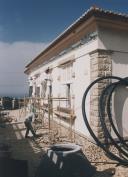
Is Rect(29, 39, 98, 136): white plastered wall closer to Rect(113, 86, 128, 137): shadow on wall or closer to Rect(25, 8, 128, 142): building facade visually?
Rect(25, 8, 128, 142): building facade

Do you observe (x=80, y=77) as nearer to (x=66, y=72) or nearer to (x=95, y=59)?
(x=95, y=59)

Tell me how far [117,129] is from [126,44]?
9.81 ft

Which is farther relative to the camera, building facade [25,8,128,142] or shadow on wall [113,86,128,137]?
shadow on wall [113,86,128,137]

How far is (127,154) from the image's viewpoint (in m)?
8.48

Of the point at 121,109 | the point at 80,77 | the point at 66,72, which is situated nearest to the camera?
the point at 121,109

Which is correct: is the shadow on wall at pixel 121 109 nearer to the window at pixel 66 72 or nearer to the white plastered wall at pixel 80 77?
the white plastered wall at pixel 80 77

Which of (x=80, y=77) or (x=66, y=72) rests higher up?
(x=66, y=72)

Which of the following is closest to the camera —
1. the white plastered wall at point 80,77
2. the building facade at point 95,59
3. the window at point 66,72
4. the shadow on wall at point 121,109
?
the building facade at point 95,59

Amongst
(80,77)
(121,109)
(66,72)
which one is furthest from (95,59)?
(66,72)

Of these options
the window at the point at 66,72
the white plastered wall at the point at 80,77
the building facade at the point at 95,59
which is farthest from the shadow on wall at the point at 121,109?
the window at the point at 66,72

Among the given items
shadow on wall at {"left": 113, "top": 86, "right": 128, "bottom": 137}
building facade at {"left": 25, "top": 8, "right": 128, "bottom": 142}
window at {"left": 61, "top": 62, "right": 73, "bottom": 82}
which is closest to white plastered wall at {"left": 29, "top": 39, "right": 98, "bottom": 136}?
building facade at {"left": 25, "top": 8, "right": 128, "bottom": 142}

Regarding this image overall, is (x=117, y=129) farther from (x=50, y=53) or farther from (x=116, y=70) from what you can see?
(x=50, y=53)

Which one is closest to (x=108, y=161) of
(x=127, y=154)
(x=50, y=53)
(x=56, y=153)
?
(x=127, y=154)

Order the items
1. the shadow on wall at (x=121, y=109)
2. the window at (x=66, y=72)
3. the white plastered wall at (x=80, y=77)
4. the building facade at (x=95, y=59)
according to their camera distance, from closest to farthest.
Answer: the building facade at (x=95, y=59) < the shadow on wall at (x=121, y=109) < the white plastered wall at (x=80, y=77) < the window at (x=66, y=72)
